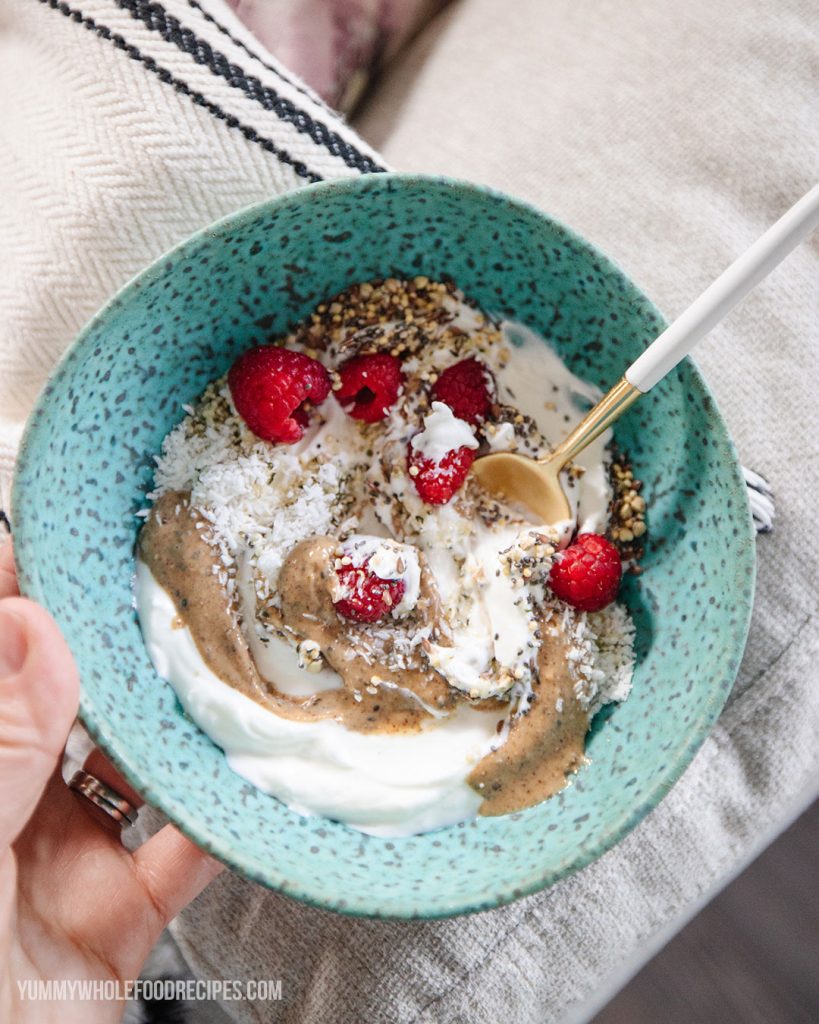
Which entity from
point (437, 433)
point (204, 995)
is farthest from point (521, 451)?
point (204, 995)

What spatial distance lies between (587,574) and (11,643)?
21.7 inches

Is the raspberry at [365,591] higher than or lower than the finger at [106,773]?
higher

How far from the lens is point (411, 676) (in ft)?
3.12

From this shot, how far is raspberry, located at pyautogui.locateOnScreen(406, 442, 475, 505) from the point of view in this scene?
0.96 meters

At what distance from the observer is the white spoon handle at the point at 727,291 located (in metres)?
0.82

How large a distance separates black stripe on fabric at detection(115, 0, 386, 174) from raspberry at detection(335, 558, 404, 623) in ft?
1.54

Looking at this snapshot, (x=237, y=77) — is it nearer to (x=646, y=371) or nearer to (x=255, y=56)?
(x=255, y=56)

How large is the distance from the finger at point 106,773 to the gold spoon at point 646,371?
54 cm

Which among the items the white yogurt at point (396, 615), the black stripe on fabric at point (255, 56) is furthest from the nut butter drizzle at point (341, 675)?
the black stripe on fabric at point (255, 56)

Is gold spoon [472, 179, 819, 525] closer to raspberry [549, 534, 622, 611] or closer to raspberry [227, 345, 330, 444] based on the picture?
raspberry [549, 534, 622, 611]

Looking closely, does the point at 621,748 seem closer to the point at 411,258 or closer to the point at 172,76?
the point at 411,258

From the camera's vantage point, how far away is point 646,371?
88 centimetres

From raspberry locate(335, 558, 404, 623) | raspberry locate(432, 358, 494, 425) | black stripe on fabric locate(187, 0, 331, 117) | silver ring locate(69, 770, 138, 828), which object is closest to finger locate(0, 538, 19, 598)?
silver ring locate(69, 770, 138, 828)

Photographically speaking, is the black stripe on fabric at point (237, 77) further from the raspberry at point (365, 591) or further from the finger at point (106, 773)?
the finger at point (106, 773)
